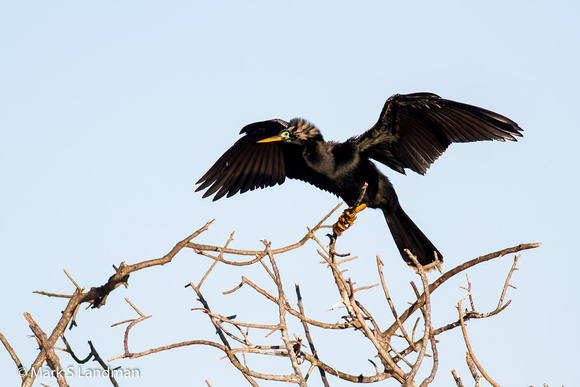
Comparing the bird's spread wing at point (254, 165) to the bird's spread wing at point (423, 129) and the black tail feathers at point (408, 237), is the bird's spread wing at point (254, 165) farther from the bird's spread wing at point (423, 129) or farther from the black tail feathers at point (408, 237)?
the black tail feathers at point (408, 237)

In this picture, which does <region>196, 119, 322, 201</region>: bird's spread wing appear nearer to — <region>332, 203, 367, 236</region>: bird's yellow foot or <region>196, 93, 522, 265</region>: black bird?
<region>196, 93, 522, 265</region>: black bird

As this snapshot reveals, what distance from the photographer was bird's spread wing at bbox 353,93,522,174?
220 inches

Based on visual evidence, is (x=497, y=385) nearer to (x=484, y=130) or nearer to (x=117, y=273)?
(x=117, y=273)

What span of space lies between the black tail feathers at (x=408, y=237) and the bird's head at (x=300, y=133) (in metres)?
0.97

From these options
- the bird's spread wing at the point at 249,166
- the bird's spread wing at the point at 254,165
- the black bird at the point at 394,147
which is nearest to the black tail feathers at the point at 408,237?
the black bird at the point at 394,147

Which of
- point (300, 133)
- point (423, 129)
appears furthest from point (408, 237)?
point (300, 133)

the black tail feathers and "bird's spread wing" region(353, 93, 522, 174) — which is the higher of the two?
"bird's spread wing" region(353, 93, 522, 174)

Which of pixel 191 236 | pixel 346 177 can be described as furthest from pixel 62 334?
pixel 346 177

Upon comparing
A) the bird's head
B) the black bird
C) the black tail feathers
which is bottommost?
the black tail feathers

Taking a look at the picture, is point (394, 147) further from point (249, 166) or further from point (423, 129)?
point (249, 166)

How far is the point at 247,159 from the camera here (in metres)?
6.63

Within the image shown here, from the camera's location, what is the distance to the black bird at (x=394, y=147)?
566 centimetres

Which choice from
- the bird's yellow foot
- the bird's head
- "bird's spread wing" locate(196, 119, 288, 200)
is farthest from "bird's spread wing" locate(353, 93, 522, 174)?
"bird's spread wing" locate(196, 119, 288, 200)

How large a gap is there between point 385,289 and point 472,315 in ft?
1.76
